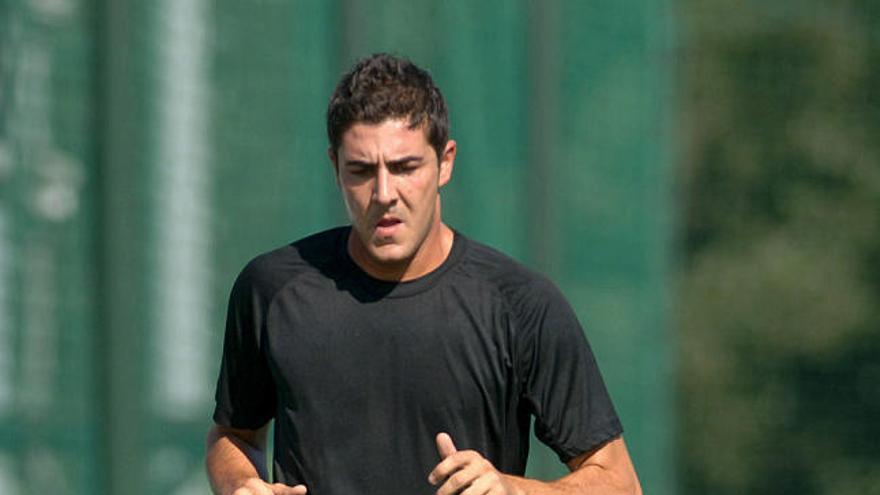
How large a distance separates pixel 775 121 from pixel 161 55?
2.37 metres

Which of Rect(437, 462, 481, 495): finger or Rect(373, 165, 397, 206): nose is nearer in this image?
Rect(437, 462, 481, 495): finger

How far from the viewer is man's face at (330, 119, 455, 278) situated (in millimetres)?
3957

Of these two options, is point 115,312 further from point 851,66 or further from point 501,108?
point 851,66

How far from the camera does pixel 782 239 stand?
24.4 feet

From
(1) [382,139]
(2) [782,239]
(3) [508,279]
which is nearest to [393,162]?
(1) [382,139]

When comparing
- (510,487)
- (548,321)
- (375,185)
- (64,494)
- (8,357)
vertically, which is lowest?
(64,494)

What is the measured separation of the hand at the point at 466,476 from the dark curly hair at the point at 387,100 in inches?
29.4

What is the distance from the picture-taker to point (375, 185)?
396 centimetres

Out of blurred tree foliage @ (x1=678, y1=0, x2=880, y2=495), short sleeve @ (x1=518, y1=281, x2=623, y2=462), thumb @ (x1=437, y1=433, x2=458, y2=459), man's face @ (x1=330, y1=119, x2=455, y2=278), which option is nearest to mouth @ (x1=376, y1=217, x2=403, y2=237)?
man's face @ (x1=330, y1=119, x2=455, y2=278)

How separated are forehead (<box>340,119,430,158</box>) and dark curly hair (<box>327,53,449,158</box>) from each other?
11 millimetres

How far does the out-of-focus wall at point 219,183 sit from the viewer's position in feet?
23.0

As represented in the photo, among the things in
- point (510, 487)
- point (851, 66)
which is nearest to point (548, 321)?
point (510, 487)

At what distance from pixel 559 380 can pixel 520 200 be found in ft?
10.8

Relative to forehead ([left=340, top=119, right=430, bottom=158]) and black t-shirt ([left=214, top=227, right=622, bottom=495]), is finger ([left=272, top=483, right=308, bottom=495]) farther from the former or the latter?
forehead ([left=340, top=119, right=430, bottom=158])
